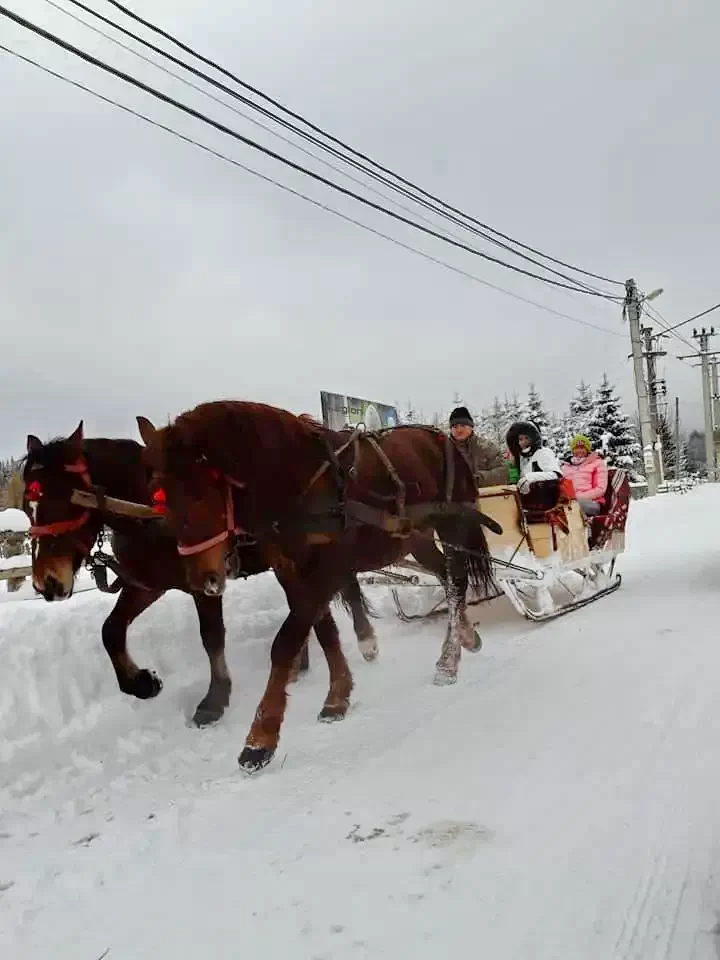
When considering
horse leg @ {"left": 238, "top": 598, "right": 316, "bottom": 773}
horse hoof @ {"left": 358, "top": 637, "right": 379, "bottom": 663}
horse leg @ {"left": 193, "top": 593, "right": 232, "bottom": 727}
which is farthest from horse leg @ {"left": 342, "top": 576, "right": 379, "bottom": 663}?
horse leg @ {"left": 238, "top": 598, "right": 316, "bottom": 773}

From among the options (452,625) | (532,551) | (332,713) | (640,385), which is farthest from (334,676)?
(640,385)

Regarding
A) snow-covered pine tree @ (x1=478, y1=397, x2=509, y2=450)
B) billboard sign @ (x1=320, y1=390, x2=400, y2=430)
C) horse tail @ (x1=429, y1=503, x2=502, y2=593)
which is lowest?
horse tail @ (x1=429, y1=503, x2=502, y2=593)

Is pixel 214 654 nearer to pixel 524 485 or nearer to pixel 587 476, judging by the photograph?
pixel 524 485

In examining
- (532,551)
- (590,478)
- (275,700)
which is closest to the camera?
(275,700)

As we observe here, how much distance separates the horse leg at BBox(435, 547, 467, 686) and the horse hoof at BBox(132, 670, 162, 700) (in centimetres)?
180

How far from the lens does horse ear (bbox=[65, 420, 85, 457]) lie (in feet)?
13.3

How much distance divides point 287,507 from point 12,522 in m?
5.85

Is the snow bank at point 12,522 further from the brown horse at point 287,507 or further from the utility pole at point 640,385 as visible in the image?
the utility pole at point 640,385

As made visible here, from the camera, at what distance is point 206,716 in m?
4.16

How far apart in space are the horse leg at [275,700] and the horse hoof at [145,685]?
1035mm

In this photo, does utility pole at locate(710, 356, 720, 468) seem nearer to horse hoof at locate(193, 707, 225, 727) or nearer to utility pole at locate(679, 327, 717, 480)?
utility pole at locate(679, 327, 717, 480)

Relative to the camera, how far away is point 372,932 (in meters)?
2.07

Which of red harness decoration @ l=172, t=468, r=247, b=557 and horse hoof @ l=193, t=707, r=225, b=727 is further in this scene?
horse hoof @ l=193, t=707, r=225, b=727

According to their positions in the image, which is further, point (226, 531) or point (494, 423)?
point (494, 423)
